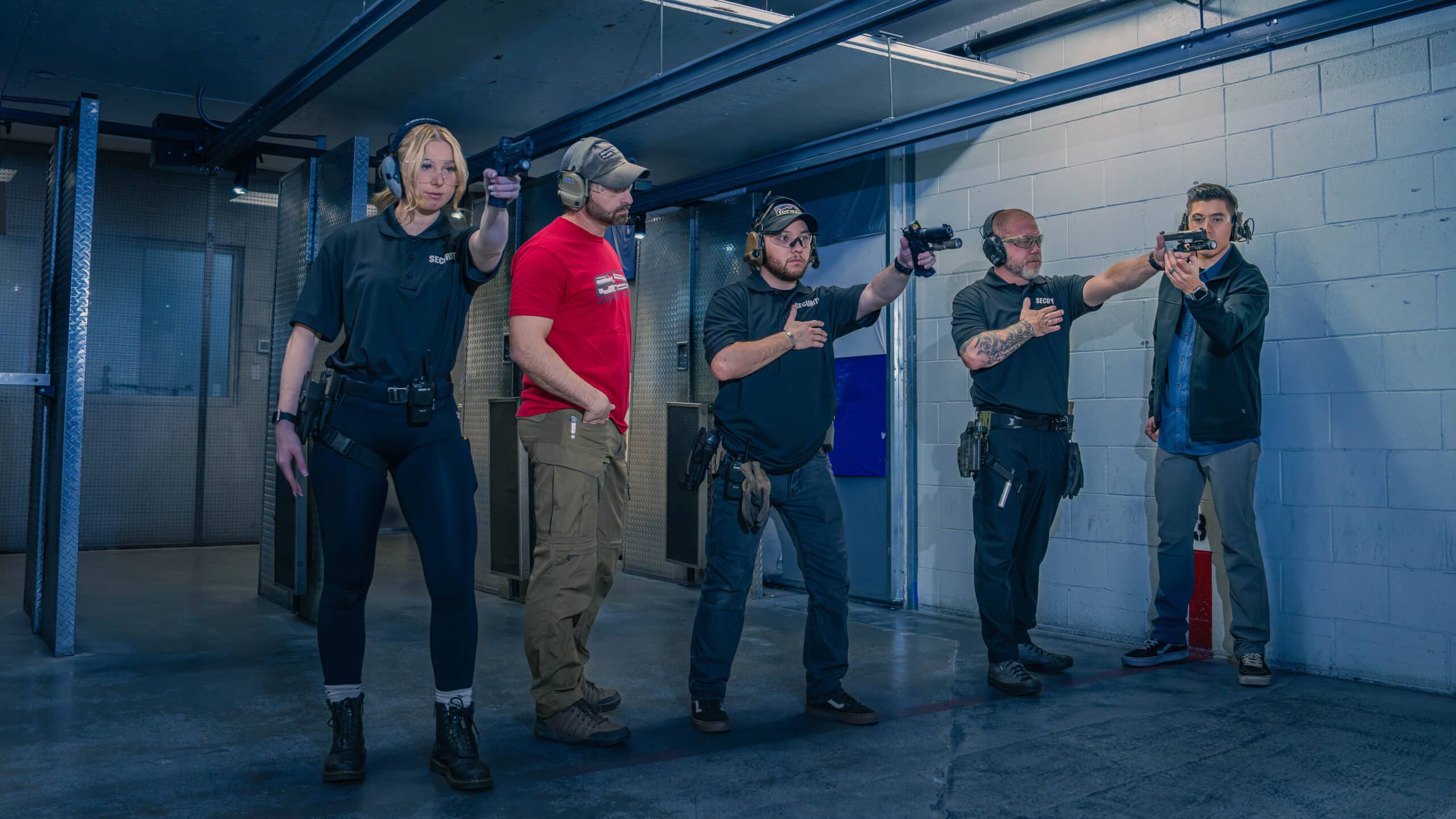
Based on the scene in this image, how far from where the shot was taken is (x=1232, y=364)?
13.0ft

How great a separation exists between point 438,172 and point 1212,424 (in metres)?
3.06

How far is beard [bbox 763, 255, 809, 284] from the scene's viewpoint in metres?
3.31

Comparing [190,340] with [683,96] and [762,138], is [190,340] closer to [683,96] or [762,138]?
[762,138]

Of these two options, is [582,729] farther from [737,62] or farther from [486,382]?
[486,382]

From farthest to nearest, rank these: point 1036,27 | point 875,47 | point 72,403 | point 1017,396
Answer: point 1036,27 < point 875,47 < point 72,403 < point 1017,396

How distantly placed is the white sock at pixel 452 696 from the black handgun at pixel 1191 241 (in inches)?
111

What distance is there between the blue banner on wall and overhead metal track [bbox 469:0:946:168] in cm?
197

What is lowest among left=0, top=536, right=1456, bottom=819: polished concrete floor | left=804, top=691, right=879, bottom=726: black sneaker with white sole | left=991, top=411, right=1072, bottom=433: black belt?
left=0, top=536, right=1456, bottom=819: polished concrete floor

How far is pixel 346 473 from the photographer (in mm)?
2553

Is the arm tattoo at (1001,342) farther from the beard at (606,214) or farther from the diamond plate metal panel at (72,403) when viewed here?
the diamond plate metal panel at (72,403)

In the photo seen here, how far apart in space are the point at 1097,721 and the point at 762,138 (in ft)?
14.0

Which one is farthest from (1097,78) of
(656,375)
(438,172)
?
(656,375)

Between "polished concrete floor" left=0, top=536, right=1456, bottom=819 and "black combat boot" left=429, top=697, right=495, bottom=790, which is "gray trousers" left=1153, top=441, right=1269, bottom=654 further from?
"black combat boot" left=429, top=697, right=495, bottom=790

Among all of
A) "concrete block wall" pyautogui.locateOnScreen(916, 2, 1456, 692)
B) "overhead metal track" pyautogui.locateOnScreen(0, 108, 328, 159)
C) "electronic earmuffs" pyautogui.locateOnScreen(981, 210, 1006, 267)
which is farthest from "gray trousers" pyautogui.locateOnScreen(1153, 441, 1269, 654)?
"overhead metal track" pyautogui.locateOnScreen(0, 108, 328, 159)
